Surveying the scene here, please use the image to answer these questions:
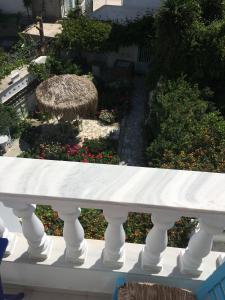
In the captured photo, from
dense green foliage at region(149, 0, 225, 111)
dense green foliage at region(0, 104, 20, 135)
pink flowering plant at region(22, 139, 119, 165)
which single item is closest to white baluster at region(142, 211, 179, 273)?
pink flowering plant at region(22, 139, 119, 165)

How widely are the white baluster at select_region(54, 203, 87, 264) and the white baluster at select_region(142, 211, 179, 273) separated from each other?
0.40 metres

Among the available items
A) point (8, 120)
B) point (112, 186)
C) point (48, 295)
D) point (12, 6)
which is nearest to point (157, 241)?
point (112, 186)

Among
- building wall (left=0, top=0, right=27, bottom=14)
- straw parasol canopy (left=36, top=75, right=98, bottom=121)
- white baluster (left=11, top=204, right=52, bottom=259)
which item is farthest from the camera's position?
building wall (left=0, top=0, right=27, bottom=14)

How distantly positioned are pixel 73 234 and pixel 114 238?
0.82 feet

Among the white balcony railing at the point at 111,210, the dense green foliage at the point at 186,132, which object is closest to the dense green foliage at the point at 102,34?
the dense green foliage at the point at 186,132

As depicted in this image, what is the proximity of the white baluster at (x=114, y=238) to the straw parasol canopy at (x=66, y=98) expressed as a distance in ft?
28.9

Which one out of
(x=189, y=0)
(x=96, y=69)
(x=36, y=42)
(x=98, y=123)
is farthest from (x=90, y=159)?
(x=36, y=42)

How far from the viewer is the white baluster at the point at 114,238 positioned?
5.87ft

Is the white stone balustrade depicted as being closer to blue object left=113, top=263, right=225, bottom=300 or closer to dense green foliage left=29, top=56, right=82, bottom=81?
blue object left=113, top=263, right=225, bottom=300

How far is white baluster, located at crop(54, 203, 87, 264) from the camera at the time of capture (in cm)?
180

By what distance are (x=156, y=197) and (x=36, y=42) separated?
14593mm

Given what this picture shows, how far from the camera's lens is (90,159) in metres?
9.96

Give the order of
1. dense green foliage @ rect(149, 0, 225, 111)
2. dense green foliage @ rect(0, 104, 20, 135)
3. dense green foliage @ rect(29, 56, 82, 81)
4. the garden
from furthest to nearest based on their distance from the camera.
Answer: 1. dense green foliage @ rect(29, 56, 82, 81)
2. dense green foliage @ rect(0, 104, 20, 135)
3. dense green foliage @ rect(149, 0, 225, 111)
4. the garden

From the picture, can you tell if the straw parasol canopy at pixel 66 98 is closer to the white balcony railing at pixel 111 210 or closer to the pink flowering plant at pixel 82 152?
the pink flowering plant at pixel 82 152
